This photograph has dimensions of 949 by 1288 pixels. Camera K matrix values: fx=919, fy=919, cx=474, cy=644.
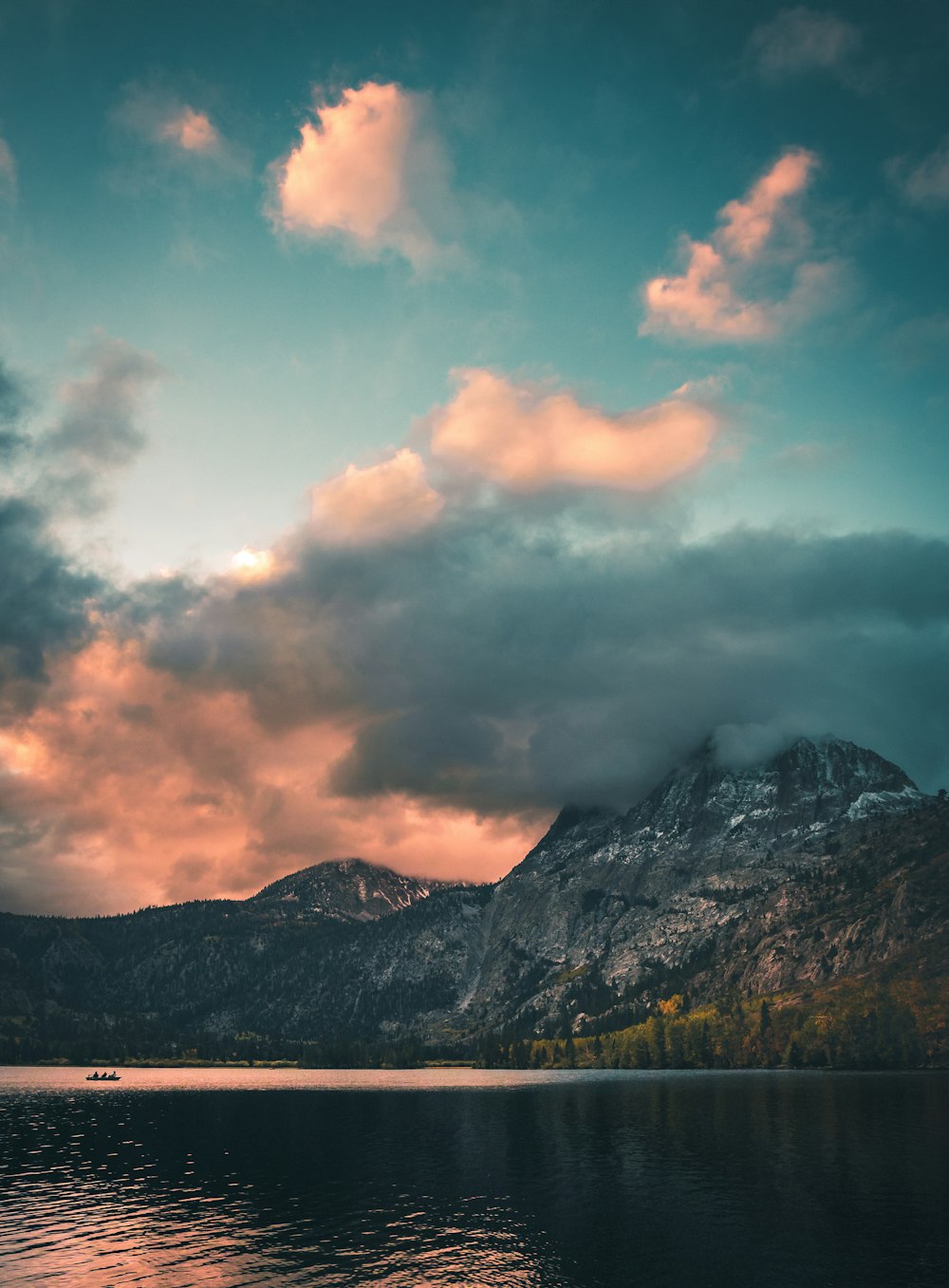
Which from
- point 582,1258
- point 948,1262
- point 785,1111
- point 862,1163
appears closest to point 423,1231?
point 582,1258

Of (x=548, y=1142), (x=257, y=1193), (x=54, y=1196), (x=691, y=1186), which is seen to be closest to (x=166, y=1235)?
(x=257, y=1193)

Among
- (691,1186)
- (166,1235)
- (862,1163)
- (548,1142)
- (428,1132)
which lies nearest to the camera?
(166,1235)

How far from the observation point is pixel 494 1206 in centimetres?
9550

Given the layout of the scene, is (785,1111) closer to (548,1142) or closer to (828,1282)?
(548,1142)

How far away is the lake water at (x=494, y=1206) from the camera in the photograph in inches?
2842

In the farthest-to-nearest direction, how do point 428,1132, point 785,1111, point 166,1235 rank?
point 785,1111
point 428,1132
point 166,1235

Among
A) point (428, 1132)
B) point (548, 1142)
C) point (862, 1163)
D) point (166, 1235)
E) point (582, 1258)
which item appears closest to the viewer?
point (582, 1258)

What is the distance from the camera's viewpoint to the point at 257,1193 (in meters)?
104

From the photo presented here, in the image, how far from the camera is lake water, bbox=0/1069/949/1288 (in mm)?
72188

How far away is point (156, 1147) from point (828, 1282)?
116m

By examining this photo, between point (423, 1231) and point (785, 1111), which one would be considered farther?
point (785, 1111)

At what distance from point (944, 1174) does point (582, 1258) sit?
54.7 m

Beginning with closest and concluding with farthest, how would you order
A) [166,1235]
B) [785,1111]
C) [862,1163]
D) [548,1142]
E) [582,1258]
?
[582,1258], [166,1235], [862,1163], [548,1142], [785,1111]

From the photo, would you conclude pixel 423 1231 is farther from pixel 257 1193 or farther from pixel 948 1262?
pixel 948 1262
